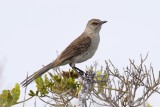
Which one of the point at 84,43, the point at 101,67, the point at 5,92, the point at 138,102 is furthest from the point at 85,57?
the point at 5,92

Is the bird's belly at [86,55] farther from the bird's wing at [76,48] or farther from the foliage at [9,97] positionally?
the foliage at [9,97]

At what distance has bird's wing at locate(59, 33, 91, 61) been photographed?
8367 mm

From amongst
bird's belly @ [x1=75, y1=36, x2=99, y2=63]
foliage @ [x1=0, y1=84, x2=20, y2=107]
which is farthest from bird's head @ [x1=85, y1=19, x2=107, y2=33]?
foliage @ [x1=0, y1=84, x2=20, y2=107]

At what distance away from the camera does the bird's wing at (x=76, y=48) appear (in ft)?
27.5

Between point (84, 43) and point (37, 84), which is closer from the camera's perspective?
point (37, 84)

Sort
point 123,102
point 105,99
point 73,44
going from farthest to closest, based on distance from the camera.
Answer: point 73,44 → point 105,99 → point 123,102

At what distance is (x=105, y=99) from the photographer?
18.1 ft

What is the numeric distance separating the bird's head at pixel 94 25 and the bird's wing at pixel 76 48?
0.43 meters

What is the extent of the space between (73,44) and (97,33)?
2.25ft

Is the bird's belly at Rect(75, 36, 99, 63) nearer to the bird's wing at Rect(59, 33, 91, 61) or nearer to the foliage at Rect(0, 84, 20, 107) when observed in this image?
the bird's wing at Rect(59, 33, 91, 61)

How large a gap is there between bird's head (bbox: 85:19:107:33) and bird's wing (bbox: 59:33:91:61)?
431 millimetres

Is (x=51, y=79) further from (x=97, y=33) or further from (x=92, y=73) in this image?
(x=97, y=33)

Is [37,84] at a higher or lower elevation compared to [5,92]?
higher

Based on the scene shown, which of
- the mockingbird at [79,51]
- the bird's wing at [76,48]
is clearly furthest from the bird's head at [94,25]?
the bird's wing at [76,48]
